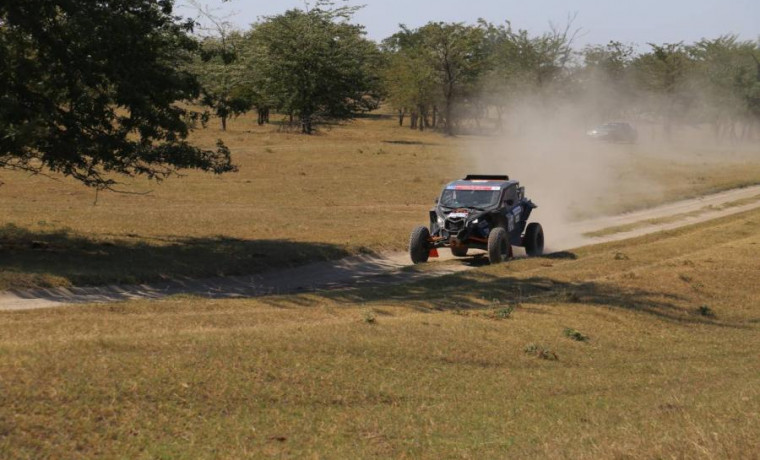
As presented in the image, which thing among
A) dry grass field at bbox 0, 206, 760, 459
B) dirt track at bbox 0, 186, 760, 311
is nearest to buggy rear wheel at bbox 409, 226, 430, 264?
dirt track at bbox 0, 186, 760, 311

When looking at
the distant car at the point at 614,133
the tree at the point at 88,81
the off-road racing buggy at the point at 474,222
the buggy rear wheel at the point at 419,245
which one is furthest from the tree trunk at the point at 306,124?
the tree at the point at 88,81

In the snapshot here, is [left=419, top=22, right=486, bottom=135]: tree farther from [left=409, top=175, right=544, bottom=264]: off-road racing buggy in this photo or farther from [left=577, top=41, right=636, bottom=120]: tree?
[left=409, top=175, right=544, bottom=264]: off-road racing buggy

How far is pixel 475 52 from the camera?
83.7 meters

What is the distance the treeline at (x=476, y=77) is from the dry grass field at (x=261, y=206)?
5.86 meters

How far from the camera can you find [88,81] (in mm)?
19719

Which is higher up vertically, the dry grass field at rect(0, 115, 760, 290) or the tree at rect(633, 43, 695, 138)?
the tree at rect(633, 43, 695, 138)

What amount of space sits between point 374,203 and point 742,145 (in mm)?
64356

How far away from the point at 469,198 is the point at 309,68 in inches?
1769

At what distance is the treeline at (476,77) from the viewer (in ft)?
220

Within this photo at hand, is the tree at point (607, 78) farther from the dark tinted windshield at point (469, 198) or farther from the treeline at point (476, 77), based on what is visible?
the dark tinted windshield at point (469, 198)

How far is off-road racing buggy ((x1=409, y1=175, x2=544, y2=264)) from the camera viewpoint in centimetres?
2283

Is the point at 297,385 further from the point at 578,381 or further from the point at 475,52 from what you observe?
the point at 475,52

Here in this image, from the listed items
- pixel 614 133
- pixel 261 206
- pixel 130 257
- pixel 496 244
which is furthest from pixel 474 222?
pixel 614 133

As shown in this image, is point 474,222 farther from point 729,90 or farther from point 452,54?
point 729,90
